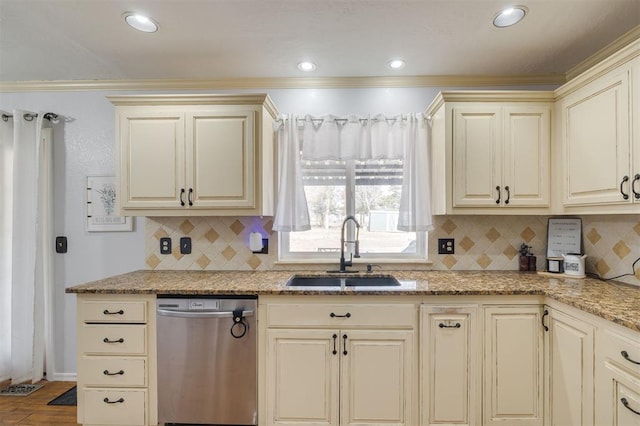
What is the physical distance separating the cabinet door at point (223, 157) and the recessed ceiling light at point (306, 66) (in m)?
0.52

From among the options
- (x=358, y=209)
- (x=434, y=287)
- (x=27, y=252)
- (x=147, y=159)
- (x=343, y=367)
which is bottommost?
(x=343, y=367)

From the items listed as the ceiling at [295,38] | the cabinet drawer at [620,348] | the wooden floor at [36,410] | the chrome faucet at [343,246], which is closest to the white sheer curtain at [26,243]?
the wooden floor at [36,410]

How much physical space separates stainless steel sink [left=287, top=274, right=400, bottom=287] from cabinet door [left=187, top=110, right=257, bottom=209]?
0.68 meters

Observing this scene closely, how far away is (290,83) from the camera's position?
249cm

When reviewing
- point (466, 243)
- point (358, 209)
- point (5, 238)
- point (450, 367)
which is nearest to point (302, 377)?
point (450, 367)

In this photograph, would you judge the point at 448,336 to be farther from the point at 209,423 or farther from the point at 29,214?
the point at 29,214

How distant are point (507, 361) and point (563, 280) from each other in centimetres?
70

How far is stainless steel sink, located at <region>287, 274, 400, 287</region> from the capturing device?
2.32 metres

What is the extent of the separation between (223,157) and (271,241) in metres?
0.76

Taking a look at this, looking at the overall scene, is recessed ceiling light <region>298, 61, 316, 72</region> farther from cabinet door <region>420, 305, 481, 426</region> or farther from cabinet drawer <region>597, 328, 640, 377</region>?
cabinet drawer <region>597, 328, 640, 377</region>

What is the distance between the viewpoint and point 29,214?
247 cm

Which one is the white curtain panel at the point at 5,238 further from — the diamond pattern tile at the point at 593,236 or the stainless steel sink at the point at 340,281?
the diamond pattern tile at the point at 593,236

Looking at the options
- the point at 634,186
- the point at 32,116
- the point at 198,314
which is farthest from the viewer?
the point at 32,116

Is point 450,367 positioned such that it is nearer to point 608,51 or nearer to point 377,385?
point 377,385
